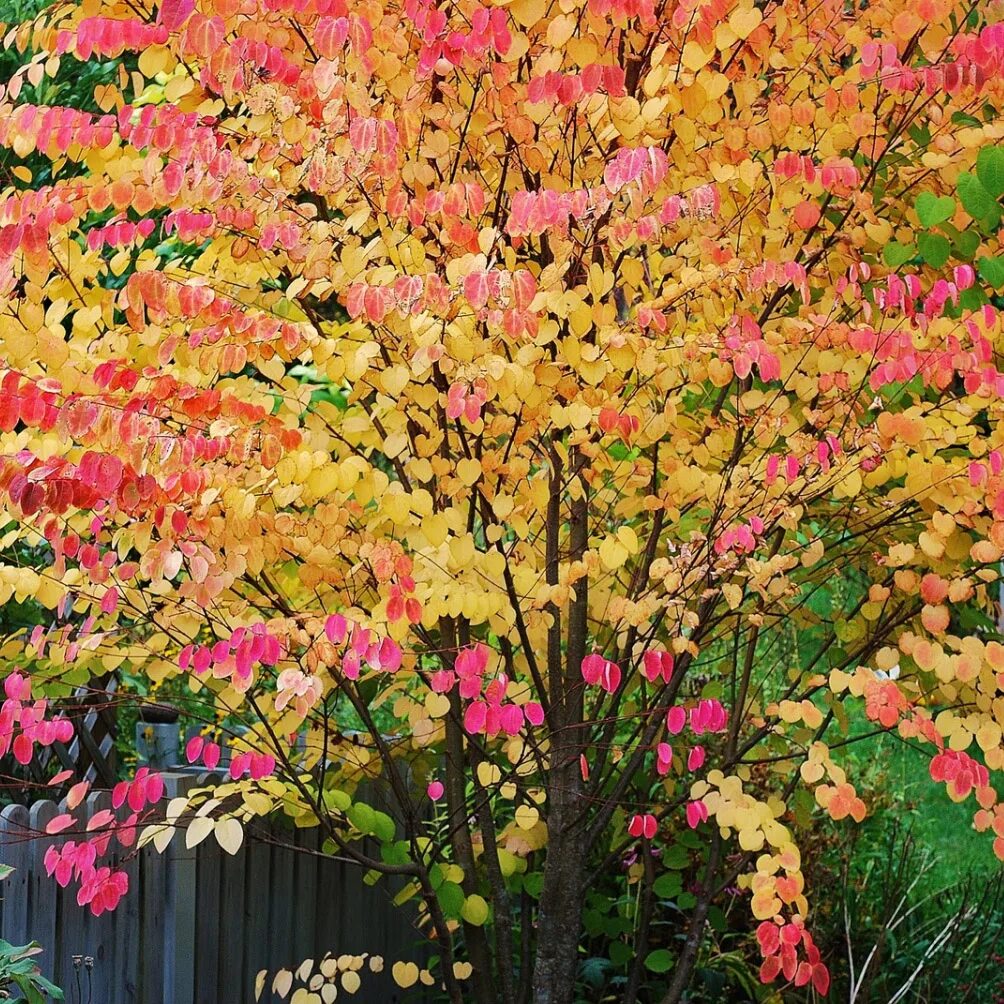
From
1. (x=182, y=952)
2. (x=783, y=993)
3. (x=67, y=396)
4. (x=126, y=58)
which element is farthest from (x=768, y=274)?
(x=126, y=58)

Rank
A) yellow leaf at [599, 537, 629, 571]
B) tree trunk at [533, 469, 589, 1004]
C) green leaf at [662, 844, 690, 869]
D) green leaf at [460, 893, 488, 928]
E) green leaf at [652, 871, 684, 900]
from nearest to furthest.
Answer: yellow leaf at [599, 537, 629, 571], tree trunk at [533, 469, 589, 1004], green leaf at [460, 893, 488, 928], green leaf at [652, 871, 684, 900], green leaf at [662, 844, 690, 869]

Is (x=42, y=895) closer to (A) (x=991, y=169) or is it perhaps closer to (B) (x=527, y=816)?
(B) (x=527, y=816)

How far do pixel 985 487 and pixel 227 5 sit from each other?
1729 mm

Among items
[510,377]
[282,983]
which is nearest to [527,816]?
[282,983]

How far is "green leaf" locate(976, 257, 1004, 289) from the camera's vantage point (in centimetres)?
254

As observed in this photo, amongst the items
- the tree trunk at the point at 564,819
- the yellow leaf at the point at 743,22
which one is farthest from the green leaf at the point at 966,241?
the tree trunk at the point at 564,819

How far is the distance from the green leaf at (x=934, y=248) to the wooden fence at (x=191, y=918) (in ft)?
6.48

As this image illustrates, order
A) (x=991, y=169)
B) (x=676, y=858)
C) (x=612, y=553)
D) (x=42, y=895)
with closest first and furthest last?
(x=991, y=169) → (x=612, y=553) → (x=42, y=895) → (x=676, y=858)

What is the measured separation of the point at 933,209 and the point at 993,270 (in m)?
0.18

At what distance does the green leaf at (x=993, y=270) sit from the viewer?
2535 mm

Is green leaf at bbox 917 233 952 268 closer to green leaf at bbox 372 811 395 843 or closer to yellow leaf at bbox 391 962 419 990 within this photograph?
green leaf at bbox 372 811 395 843

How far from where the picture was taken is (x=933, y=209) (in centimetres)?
253

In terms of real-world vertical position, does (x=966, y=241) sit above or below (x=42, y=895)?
above

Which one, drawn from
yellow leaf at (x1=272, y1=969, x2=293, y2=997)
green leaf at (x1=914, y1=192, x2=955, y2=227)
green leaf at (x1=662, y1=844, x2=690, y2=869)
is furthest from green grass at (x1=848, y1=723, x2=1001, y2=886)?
green leaf at (x1=914, y1=192, x2=955, y2=227)
